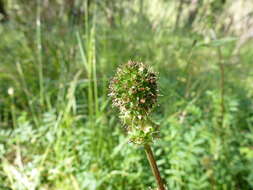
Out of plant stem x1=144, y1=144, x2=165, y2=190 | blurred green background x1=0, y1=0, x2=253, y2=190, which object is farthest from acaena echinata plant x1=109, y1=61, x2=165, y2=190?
blurred green background x1=0, y1=0, x2=253, y2=190

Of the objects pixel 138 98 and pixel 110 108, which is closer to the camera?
pixel 138 98

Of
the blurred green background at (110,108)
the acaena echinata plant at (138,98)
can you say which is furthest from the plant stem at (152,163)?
the blurred green background at (110,108)

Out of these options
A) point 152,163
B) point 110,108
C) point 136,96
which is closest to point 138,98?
point 136,96

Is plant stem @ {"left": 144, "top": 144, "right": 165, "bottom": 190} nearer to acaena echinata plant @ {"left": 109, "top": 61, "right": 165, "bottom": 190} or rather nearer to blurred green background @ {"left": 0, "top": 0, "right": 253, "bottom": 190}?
acaena echinata plant @ {"left": 109, "top": 61, "right": 165, "bottom": 190}

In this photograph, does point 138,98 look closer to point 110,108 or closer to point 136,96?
point 136,96

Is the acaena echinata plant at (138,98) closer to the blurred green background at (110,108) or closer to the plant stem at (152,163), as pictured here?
the plant stem at (152,163)

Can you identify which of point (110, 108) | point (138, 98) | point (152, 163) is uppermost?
point (110, 108)
